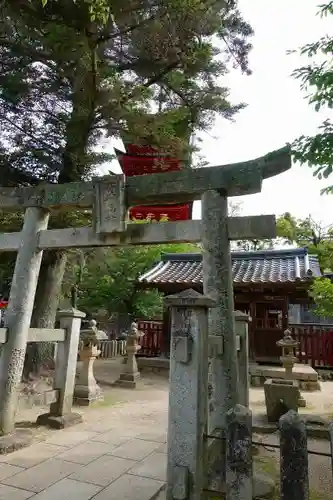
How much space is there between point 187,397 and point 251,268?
11342mm

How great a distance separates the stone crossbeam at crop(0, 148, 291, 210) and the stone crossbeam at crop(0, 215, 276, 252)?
18.0 inches

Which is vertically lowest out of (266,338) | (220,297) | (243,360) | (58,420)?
(58,420)

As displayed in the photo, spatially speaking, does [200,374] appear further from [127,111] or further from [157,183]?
[127,111]

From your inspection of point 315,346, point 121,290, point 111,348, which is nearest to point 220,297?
point 315,346

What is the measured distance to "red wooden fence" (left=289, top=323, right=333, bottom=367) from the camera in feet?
41.8

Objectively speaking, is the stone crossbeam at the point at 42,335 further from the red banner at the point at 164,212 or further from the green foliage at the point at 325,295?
the red banner at the point at 164,212

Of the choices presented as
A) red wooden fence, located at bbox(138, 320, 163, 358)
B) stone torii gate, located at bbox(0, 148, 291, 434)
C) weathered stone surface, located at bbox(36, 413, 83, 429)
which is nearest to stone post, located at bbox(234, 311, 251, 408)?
stone torii gate, located at bbox(0, 148, 291, 434)

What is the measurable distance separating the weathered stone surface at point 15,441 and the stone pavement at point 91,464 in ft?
0.33

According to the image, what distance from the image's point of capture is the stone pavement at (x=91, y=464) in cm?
364

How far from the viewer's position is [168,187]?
18.3 feet

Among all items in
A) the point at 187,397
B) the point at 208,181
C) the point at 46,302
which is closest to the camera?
the point at 187,397

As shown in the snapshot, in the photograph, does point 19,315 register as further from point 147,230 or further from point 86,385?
point 86,385

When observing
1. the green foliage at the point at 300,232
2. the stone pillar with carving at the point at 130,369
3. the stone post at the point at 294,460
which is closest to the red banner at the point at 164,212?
the stone pillar with carving at the point at 130,369

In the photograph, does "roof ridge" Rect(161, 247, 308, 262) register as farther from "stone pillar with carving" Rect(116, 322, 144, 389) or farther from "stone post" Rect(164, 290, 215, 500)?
"stone post" Rect(164, 290, 215, 500)
